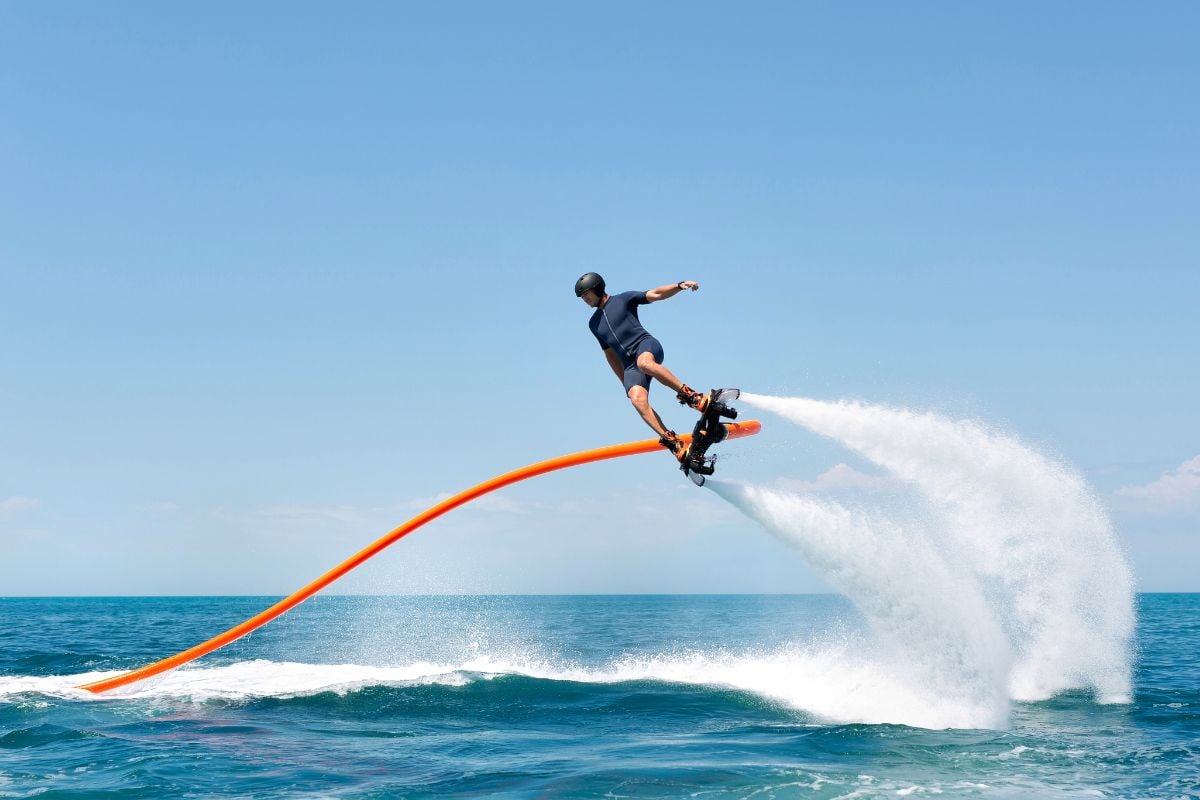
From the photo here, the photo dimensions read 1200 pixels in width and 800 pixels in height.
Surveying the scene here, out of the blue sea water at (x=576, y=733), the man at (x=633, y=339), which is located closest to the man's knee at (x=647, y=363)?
the man at (x=633, y=339)

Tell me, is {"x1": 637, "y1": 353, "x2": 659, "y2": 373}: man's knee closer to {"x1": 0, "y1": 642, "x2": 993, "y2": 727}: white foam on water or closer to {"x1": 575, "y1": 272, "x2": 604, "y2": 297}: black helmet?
{"x1": 575, "y1": 272, "x2": 604, "y2": 297}: black helmet

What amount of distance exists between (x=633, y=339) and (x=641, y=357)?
15.1 inches

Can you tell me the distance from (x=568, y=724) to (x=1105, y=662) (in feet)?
39.3

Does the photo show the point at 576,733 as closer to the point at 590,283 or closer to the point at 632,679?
the point at 632,679

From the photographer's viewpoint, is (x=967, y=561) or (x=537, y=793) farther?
(x=967, y=561)

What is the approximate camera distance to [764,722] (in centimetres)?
1759

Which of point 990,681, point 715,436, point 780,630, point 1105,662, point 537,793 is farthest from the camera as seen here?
point 780,630

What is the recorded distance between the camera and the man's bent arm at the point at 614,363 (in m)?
15.0

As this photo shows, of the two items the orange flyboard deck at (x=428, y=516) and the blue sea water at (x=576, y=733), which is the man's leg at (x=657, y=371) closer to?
the orange flyboard deck at (x=428, y=516)

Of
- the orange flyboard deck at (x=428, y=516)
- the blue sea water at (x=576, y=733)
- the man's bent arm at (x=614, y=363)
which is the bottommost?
the blue sea water at (x=576, y=733)

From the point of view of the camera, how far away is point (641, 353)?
14.4 metres

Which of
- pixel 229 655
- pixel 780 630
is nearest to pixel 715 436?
pixel 229 655

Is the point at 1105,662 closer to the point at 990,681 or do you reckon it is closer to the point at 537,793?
the point at 990,681

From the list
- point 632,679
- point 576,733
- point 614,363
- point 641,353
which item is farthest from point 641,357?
point 632,679
